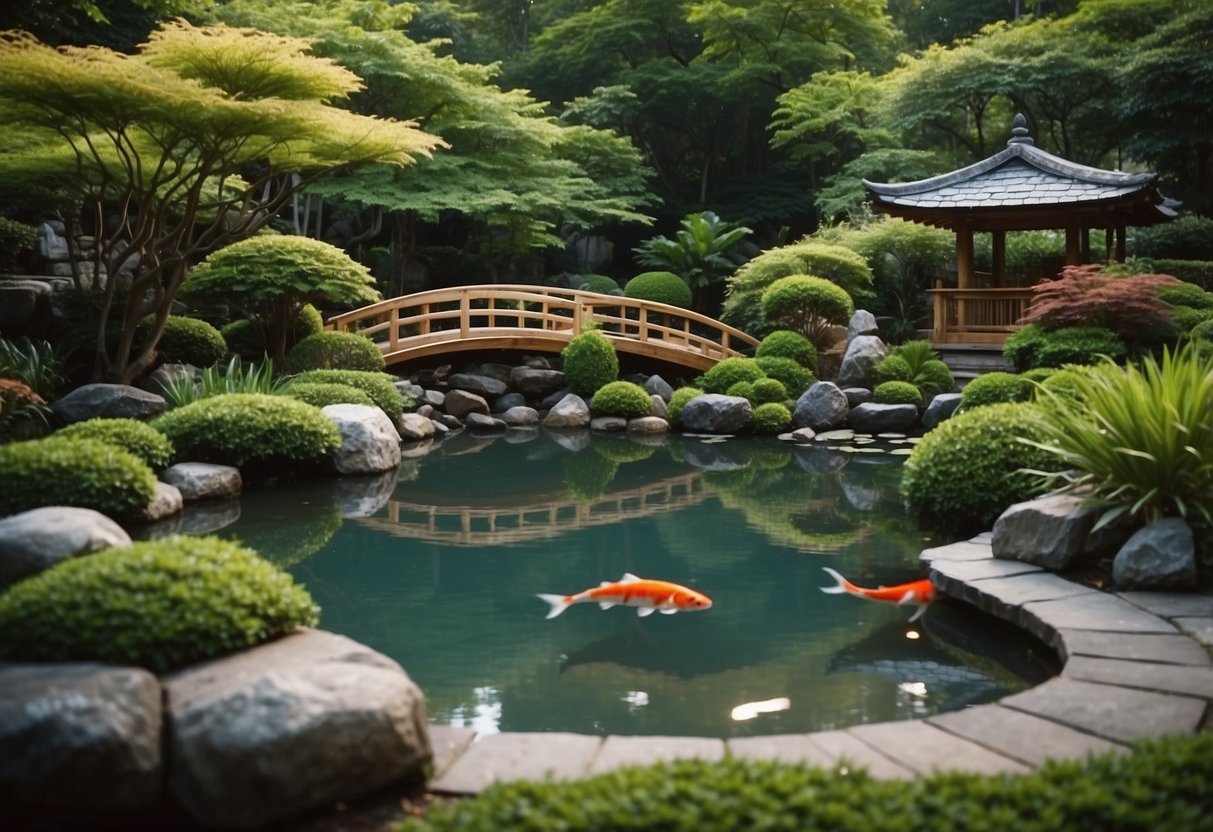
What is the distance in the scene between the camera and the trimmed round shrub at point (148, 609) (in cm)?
337

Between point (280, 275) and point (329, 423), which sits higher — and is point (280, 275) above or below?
above

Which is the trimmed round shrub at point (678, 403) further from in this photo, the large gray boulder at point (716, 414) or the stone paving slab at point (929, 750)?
the stone paving slab at point (929, 750)

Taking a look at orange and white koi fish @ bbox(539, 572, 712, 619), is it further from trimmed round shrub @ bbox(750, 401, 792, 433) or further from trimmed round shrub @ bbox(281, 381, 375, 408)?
trimmed round shrub @ bbox(750, 401, 792, 433)

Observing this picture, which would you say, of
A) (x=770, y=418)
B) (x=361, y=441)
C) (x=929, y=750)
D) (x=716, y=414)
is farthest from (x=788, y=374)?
(x=929, y=750)

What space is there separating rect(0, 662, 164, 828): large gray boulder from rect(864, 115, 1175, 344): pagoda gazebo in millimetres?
14980

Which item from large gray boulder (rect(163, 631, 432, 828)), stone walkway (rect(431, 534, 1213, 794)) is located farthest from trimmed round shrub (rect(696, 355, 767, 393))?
large gray boulder (rect(163, 631, 432, 828))

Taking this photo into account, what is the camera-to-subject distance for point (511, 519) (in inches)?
361

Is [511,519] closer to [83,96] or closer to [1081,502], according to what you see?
[1081,502]

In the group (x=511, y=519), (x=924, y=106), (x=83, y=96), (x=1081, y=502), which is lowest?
(x=511, y=519)

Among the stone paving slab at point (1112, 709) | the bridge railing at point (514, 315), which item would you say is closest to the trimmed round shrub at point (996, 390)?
the bridge railing at point (514, 315)

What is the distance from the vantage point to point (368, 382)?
1342 centimetres

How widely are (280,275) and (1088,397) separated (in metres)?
10.6

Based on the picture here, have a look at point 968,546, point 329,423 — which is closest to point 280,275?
point 329,423

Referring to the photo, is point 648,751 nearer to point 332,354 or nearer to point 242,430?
point 242,430
